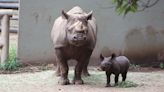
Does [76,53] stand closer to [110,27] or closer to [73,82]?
[73,82]

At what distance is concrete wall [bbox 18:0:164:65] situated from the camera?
417 inches

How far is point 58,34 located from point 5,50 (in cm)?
261

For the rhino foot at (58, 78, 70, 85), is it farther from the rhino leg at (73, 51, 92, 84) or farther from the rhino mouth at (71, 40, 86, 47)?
the rhino mouth at (71, 40, 86, 47)

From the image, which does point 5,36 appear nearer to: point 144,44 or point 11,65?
point 11,65

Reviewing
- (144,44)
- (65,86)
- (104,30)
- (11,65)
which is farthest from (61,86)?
(144,44)

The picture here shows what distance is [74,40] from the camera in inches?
311

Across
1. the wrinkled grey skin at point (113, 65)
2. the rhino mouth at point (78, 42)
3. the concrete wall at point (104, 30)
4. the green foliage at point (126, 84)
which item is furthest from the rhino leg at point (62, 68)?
the concrete wall at point (104, 30)

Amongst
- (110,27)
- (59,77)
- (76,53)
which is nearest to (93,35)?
(76,53)

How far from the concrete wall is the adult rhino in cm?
196

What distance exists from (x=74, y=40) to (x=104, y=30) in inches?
114

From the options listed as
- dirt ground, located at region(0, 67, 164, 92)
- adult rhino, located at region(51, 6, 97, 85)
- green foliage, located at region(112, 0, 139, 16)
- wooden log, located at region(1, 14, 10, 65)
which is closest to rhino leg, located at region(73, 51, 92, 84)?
adult rhino, located at region(51, 6, 97, 85)

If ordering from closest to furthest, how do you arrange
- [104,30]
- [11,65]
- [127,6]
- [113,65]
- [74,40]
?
1. [127,6]
2. [74,40]
3. [113,65]
4. [11,65]
5. [104,30]

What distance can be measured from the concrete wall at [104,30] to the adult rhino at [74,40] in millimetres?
1959

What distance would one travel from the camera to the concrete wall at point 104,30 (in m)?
10.6
